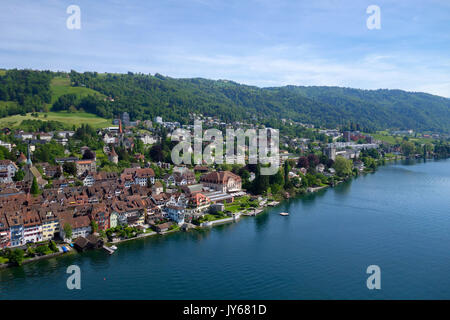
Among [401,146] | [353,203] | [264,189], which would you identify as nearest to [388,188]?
[353,203]

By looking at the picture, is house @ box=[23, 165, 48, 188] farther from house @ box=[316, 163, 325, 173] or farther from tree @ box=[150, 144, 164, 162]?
house @ box=[316, 163, 325, 173]

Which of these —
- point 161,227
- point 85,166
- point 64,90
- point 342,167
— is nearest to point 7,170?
point 85,166

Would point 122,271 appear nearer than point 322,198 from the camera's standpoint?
Yes

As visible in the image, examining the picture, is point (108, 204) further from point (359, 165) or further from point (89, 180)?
point (359, 165)

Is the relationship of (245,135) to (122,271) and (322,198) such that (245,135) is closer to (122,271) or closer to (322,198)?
(322,198)

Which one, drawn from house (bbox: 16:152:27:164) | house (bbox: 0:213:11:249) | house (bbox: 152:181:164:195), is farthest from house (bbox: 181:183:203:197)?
house (bbox: 16:152:27:164)

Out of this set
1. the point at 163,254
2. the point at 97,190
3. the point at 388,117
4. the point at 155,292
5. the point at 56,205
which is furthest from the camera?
the point at 388,117
